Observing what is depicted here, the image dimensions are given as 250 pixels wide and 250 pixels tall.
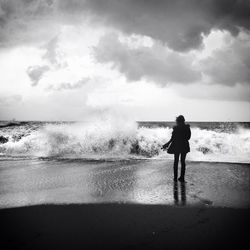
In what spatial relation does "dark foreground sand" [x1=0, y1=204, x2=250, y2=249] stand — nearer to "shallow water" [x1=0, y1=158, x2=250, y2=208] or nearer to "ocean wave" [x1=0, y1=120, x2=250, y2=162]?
"shallow water" [x1=0, y1=158, x2=250, y2=208]

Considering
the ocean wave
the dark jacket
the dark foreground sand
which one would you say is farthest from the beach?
the ocean wave

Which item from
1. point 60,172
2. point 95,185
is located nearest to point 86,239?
point 95,185

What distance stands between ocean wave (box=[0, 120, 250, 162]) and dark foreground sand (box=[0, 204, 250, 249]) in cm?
950

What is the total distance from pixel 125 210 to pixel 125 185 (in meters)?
2.07

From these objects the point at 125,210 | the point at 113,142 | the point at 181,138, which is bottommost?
the point at 125,210

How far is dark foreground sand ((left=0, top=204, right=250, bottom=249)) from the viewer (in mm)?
3598

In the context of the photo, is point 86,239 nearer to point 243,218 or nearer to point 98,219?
point 98,219

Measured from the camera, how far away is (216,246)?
3479mm

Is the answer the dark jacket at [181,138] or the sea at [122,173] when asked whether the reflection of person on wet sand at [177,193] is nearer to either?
the sea at [122,173]

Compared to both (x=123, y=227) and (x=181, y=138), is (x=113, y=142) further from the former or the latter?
(x=123, y=227)

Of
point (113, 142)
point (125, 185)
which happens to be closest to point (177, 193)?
point (125, 185)

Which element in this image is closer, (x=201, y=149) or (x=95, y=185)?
(x=95, y=185)

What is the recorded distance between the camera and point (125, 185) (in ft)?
23.1

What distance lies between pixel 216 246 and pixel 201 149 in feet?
39.6
